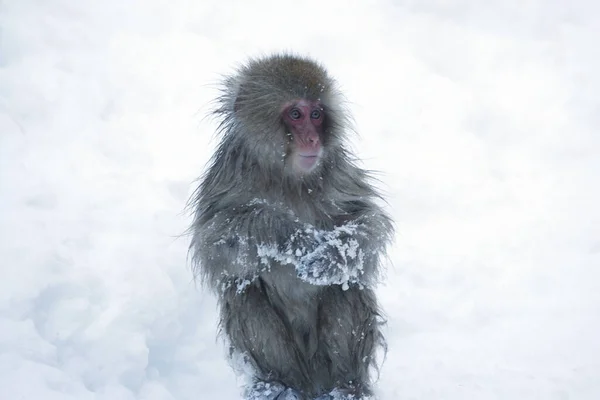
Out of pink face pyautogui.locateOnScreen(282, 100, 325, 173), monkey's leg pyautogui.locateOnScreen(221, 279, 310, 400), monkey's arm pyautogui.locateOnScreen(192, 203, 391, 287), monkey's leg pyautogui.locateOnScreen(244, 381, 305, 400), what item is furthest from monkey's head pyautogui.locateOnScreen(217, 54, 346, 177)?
monkey's leg pyautogui.locateOnScreen(244, 381, 305, 400)

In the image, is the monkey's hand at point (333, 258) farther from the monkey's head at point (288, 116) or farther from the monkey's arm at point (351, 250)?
the monkey's head at point (288, 116)

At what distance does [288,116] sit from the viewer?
131 inches

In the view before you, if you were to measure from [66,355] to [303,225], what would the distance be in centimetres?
145

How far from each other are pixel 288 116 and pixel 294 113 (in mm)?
31

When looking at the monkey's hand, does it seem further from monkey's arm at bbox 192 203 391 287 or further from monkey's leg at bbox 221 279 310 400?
monkey's leg at bbox 221 279 310 400

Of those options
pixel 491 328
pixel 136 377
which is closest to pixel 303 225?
pixel 136 377

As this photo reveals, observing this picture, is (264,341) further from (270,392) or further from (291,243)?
(291,243)

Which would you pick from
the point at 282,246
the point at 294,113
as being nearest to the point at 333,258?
the point at 282,246

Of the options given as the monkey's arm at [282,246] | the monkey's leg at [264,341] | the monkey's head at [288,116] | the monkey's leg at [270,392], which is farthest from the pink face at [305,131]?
the monkey's leg at [270,392]

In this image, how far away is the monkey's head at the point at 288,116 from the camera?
3305 mm

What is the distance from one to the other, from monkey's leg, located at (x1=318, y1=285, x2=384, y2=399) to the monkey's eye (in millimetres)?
798

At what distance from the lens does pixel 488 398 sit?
3.61 m

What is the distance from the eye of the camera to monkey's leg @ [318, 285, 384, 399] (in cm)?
330

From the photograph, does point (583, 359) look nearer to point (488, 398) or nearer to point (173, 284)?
point (488, 398)
